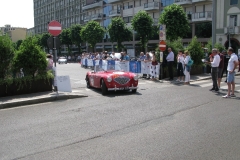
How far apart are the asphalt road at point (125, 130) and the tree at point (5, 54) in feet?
7.70

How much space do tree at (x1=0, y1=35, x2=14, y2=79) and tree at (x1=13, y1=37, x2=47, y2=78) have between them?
243 millimetres

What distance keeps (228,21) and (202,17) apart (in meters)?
5.80

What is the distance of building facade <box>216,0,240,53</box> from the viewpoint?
40.6 m

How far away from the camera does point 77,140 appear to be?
5746 millimetres

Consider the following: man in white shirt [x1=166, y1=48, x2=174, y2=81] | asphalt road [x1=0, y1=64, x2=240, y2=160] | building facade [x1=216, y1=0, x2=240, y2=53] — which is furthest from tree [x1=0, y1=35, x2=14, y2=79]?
building facade [x1=216, y1=0, x2=240, y2=53]

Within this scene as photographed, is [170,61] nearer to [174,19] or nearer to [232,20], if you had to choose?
[174,19]

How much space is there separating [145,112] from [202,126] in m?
2.09

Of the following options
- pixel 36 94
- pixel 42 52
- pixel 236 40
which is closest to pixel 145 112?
pixel 36 94

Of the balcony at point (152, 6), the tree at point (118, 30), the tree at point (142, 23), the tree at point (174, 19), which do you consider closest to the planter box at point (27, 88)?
the tree at point (174, 19)

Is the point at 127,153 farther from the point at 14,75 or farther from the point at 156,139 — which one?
the point at 14,75

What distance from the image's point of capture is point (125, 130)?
638 centimetres

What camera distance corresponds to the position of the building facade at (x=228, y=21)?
133 feet

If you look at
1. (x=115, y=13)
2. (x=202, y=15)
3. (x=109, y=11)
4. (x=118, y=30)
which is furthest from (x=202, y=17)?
(x=109, y=11)

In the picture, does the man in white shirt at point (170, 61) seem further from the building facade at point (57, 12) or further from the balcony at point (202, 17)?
the building facade at point (57, 12)
